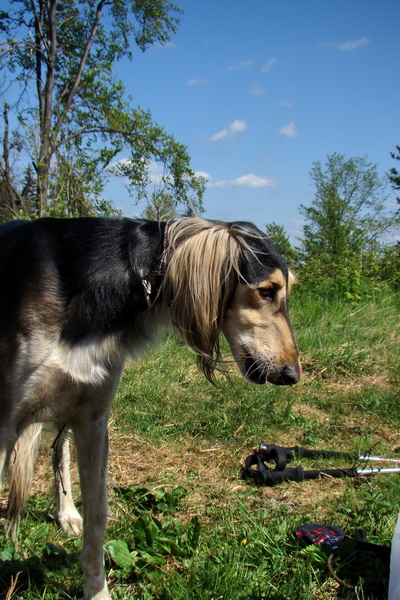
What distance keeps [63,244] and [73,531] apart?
161cm

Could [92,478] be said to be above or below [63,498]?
above

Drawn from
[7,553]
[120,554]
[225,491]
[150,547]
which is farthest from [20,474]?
[225,491]

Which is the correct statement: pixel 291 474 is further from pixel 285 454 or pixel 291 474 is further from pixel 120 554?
pixel 120 554

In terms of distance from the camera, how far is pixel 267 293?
239cm

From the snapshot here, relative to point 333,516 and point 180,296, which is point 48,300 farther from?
point 333,516

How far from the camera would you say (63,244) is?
2.34 m

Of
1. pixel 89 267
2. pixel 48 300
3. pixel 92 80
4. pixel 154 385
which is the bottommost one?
pixel 154 385

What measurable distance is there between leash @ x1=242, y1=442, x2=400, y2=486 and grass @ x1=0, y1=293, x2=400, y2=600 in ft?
0.19

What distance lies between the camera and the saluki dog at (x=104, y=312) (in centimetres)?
214

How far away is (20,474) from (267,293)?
1534 mm

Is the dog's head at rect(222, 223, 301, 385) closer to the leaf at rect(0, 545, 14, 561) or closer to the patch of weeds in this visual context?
the patch of weeds

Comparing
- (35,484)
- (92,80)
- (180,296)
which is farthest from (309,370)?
(92,80)

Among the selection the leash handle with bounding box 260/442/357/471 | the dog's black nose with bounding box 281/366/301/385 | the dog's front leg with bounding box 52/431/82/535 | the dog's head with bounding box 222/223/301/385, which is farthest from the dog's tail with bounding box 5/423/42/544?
the leash handle with bounding box 260/442/357/471

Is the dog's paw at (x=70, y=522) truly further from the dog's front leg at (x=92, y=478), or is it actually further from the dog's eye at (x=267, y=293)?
the dog's eye at (x=267, y=293)
